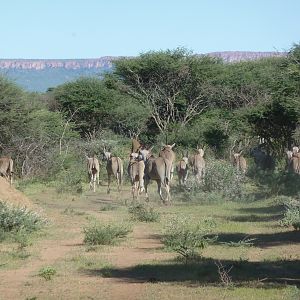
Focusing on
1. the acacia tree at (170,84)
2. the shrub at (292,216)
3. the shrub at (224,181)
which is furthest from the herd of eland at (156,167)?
the acacia tree at (170,84)

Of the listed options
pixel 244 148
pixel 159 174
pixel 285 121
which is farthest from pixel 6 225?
pixel 244 148

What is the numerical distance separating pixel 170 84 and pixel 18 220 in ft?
101

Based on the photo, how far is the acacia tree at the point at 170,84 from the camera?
44.2 metres

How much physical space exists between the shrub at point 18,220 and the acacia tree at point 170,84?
92.3ft

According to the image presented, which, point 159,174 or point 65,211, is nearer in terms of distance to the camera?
point 65,211

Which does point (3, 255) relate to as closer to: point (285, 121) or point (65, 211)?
point (65, 211)

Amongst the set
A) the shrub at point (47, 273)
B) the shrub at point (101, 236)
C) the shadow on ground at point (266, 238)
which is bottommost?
the shadow on ground at point (266, 238)

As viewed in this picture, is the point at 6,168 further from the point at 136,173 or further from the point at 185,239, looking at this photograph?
the point at 185,239

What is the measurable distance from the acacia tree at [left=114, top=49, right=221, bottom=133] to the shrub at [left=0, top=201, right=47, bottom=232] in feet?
92.3

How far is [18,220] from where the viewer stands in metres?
15.0

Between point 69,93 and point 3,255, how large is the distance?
109 ft

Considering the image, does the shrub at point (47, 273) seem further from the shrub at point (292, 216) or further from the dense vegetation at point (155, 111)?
the dense vegetation at point (155, 111)

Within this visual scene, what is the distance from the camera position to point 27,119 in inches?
1165

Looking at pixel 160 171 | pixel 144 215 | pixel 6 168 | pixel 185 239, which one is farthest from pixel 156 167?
pixel 185 239
